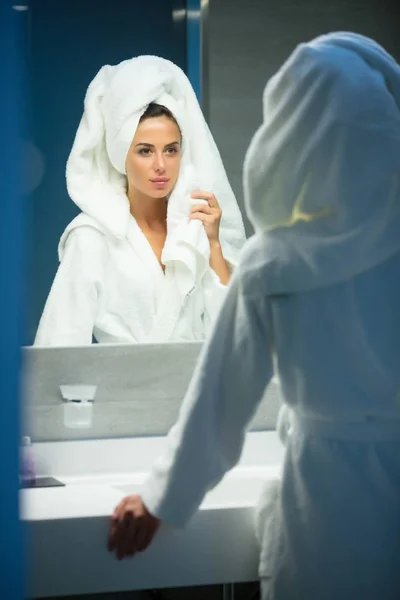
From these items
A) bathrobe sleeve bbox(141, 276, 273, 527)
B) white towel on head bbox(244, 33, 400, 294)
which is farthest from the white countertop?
white towel on head bbox(244, 33, 400, 294)

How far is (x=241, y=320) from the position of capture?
1.43 meters

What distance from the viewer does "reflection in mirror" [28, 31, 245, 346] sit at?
7.11ft

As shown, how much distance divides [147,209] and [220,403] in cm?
87

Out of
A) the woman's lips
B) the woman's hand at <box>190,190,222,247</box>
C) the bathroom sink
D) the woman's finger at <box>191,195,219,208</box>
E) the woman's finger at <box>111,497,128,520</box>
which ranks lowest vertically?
the bathroom sink

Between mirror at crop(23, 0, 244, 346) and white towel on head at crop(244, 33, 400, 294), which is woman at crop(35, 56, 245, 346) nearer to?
mirror at crop(23, 0, 244, 346)

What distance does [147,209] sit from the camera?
222 centimetres

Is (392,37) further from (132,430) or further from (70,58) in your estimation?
(132,430)

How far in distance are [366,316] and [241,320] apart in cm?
19

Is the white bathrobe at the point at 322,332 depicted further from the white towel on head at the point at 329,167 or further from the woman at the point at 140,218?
the woman at the point at 140,218

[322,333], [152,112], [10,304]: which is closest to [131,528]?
[322,333]

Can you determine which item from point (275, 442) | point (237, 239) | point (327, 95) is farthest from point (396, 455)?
point (237, 239)

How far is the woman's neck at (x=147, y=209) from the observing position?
2.21 meters

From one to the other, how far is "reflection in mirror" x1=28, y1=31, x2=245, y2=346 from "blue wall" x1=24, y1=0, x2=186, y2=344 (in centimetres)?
2

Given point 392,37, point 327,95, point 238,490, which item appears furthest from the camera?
point 392,37
